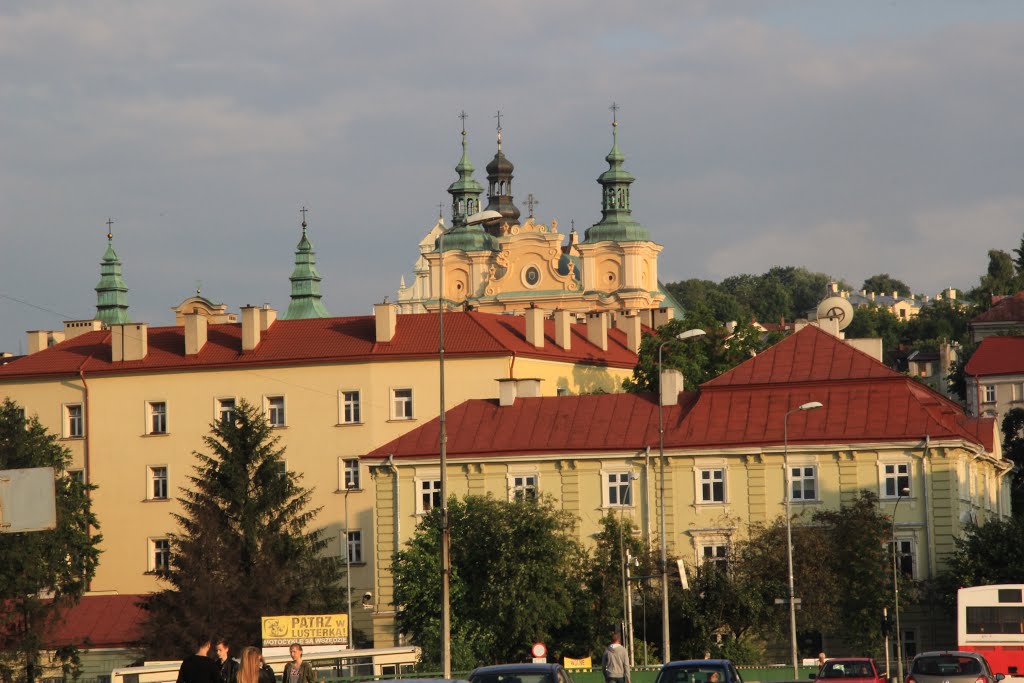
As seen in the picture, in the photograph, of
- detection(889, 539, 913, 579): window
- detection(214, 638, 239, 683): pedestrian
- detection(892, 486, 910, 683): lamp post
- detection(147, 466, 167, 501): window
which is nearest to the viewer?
detection(214, 638, 239, 683): pedestrian

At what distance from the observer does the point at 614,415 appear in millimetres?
78062

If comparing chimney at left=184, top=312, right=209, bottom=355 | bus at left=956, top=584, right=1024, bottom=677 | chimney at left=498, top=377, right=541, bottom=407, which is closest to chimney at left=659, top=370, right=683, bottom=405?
chimney at left=498, top=377, right=541, bottom=407

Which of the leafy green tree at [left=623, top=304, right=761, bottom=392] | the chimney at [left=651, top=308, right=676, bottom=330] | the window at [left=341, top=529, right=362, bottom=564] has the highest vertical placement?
the chimney at [left=651, top=308, right=676, bottom=330]

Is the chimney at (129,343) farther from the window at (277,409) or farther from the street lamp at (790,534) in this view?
the street lamp at (790,534)

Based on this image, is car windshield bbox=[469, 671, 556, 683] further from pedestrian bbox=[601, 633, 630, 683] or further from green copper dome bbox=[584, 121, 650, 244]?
green copper dome bbox=[584, 121, 650, 244]

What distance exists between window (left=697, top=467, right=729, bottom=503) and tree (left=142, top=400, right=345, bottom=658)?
1397 cm

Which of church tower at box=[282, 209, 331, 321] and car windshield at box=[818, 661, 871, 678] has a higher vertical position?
church tower at box=[282, 209, 331, 321]

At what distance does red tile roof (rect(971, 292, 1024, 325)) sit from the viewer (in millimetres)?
158625

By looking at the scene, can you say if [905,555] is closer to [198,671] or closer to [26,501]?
[198,671]

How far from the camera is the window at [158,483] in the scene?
101 meters

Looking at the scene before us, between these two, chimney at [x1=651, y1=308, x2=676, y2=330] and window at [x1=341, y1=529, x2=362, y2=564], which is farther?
chimney at [x1=651, y1=308, x2=676, y2=330]

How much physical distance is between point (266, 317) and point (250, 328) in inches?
136

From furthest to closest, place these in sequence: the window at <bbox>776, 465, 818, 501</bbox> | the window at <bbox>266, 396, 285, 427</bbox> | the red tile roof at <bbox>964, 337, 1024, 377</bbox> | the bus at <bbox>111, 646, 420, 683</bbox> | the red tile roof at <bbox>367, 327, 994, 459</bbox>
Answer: the red tile roof at <bbox>964, 337, 1024, 377</bbox>, the window at <bbox>266, 396, 285, 427</bbox>, the red tile roof at <bbox>367, 327, 994, 459</bbox>, the window at <bbox>776, 465, 818, 501</bbox>, the bus at <bbox>111, 646, 420, 683</bbox>

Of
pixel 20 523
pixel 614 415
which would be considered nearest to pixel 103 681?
pixel 614 415
